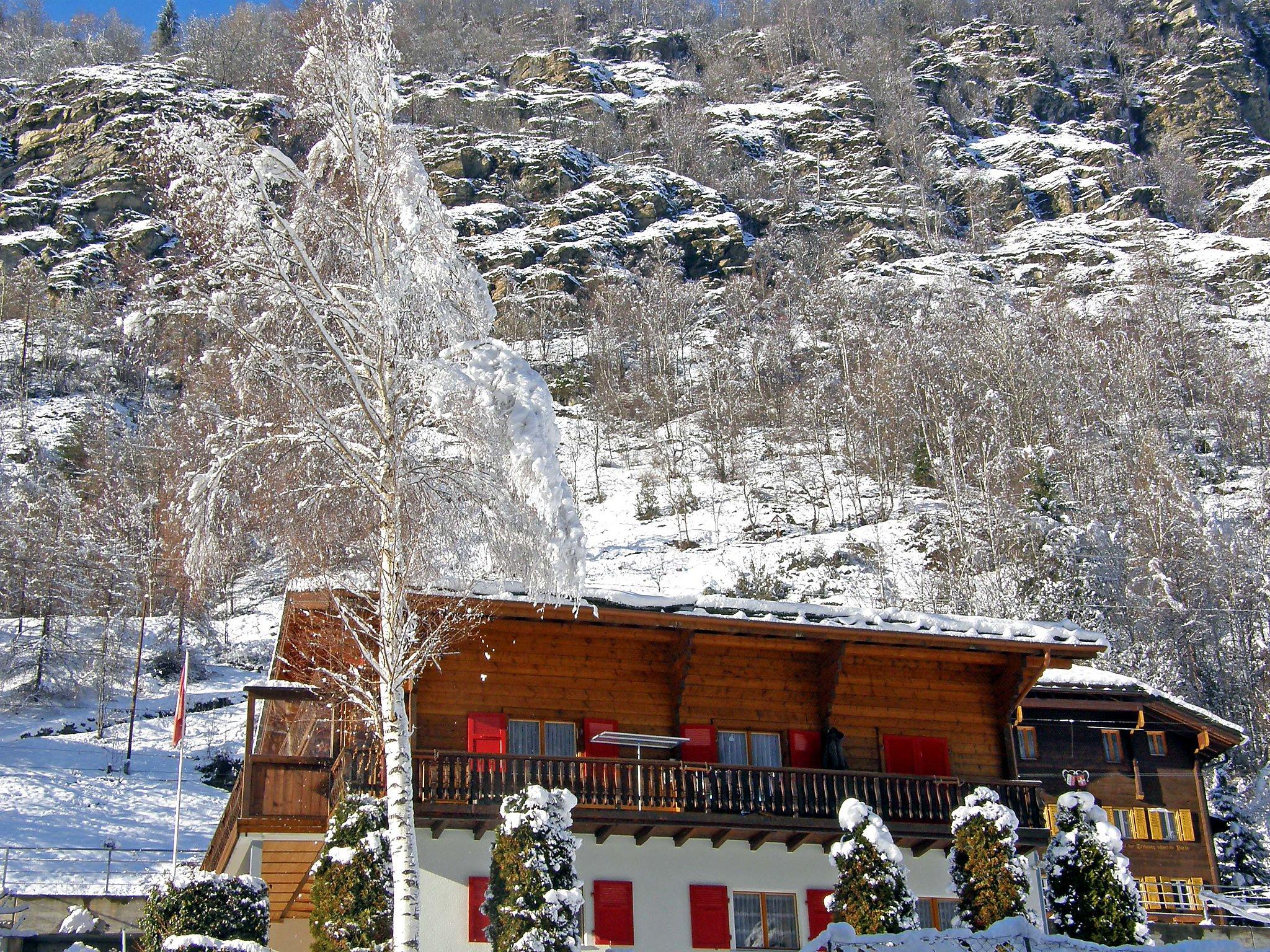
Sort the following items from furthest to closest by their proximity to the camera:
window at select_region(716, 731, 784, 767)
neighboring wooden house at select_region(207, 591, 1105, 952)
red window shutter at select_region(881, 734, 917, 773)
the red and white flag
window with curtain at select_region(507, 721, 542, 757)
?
red window shutter at select_region(881, 734, 917, 773)
window at select_region(716, 731, 784, 767)
window with curtain at select_region(507, 721, 542, 757)
neighboring wooden house at select_region(207, 591, 1105, 952)
the red and white flag

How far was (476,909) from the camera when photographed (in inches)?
661

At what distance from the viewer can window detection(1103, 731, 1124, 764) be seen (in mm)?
29562

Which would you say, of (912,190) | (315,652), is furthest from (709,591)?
(912,190)

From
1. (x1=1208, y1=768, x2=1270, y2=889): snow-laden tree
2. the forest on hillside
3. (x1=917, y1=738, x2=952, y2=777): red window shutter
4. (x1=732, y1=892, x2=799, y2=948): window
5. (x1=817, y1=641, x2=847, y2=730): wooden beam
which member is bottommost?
(x1=732, y1=892, x2=799, y2=948): window

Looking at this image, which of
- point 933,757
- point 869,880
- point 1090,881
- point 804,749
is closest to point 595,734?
point 804,749

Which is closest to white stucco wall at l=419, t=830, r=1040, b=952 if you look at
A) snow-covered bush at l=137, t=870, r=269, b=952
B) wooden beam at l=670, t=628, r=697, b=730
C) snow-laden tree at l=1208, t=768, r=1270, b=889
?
wooden beam at l=670, t=628, r=697, b=730

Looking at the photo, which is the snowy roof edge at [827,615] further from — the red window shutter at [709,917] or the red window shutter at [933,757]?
the red window shutter at [709,917]

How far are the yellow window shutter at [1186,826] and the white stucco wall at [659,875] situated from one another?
1131 centimetres

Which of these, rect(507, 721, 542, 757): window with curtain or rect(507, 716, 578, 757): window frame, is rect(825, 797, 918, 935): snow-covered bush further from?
rect(507, 721, 542, 757): window with curtain

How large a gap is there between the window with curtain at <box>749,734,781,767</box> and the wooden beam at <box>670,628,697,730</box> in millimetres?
1410

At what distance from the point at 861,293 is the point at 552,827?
83.0 metres

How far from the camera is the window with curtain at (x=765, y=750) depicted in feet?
65.7

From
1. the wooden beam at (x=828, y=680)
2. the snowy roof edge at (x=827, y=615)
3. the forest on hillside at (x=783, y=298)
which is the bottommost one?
the wooden beam at (x=828, y=680)

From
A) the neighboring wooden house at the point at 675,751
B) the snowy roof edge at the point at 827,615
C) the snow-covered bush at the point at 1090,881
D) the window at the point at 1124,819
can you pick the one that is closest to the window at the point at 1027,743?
the window at the point at 1124,819
